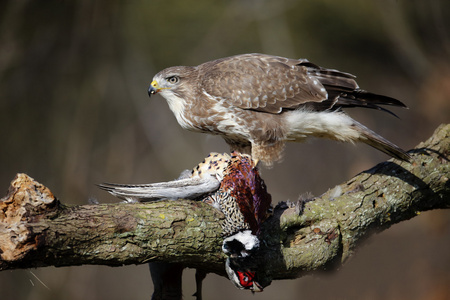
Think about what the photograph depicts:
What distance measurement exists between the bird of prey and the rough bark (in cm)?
47

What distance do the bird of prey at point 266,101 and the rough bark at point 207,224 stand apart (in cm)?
47

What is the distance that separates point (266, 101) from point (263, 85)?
106 millimetres

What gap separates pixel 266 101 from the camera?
323 cm

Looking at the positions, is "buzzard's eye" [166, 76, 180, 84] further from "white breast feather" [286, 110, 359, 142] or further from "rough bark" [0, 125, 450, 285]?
"rough bark" [0, 125, 450, 285]

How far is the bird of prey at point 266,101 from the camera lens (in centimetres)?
317

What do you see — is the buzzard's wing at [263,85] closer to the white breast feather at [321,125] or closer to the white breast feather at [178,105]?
the white breast feather at [321,125]

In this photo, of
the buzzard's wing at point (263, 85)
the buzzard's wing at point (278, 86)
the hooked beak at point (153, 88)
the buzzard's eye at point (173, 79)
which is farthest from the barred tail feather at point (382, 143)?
the hooked beak at point (153, 88)

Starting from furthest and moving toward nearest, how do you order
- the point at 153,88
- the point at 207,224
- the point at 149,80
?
1. the point at 149,80
2. the point at 153,88
3. the point at 207,224

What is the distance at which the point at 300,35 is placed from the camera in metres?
5.62

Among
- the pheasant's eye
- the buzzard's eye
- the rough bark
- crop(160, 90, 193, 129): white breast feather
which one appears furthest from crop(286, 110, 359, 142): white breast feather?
the pheasant's eye

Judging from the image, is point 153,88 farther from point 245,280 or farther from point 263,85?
point 245,280

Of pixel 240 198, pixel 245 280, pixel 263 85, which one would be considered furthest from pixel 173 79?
pixel 245 280

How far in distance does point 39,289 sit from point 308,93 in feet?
11.9

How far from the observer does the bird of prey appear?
3.17 m
